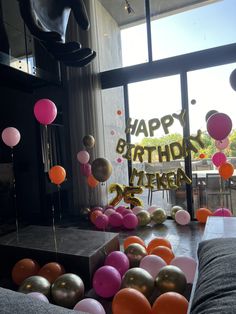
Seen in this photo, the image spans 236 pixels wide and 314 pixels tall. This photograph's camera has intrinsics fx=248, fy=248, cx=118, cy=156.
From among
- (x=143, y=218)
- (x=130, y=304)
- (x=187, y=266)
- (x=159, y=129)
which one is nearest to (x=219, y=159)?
(x=159, y=129)

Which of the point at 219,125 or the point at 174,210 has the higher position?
the point at 219,125

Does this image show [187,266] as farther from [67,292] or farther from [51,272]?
[51,272]

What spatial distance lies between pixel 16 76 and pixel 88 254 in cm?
316

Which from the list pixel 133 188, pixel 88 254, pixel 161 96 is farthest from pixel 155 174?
pixel 88 254

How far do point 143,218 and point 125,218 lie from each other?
291mm

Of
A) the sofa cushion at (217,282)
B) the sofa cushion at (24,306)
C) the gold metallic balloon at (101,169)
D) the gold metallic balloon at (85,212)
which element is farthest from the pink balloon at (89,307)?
the gold metallic balloon at (85,212)

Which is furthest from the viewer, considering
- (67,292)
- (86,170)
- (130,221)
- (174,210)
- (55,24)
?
(86,170)

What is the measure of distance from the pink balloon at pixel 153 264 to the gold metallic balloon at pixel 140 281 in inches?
6.2

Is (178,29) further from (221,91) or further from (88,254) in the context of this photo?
(88,254)

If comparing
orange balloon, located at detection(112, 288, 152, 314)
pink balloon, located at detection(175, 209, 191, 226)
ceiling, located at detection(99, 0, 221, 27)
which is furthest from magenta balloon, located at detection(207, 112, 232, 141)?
ceiling, located at detection(99, 0, 221, 27)

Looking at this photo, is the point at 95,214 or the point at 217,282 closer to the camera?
the point at 217,282

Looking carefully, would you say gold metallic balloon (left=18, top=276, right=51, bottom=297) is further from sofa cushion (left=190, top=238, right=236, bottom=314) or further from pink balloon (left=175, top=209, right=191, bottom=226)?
pink balloon (left=175, top=209, right=191, bottom=226)

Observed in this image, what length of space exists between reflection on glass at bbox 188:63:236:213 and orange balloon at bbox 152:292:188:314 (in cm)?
256

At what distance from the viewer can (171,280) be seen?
5.89ft
